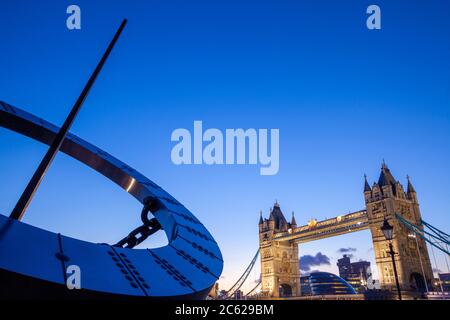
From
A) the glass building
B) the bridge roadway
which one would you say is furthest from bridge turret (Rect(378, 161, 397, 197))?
the glass building

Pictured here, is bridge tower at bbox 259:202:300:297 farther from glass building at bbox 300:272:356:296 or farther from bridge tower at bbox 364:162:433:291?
bridge tower at bbox 364:162:433:291

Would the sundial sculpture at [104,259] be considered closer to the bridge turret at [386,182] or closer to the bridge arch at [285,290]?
the bridge turret at [386,182]

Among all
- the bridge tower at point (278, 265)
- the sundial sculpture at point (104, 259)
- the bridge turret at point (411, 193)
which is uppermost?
the bridge turret at point (411, 193)

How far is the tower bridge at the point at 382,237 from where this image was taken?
4362cm

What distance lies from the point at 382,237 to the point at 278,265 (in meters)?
25.1

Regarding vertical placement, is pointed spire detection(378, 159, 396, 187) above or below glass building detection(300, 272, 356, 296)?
above

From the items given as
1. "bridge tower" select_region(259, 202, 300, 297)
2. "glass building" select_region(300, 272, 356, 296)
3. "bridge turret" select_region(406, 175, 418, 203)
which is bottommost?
"glass building" select_region(300, 272, 356, 296)

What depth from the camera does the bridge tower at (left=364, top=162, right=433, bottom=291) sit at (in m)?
42.8

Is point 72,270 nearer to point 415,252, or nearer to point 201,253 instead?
point 201,253

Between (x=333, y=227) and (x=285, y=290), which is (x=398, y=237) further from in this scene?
(x=285, y=290)

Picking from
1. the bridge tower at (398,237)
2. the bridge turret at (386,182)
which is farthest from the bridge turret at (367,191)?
the bridge turret at (386,182)

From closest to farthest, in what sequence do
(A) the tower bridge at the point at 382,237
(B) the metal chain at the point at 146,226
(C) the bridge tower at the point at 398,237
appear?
1. (B) the metal chain at the point at 146,226
2. (C) the bridge tower at the point at 398,237
3. (A) the tower bridge at the point at 382,237

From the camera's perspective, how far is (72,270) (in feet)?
7.18

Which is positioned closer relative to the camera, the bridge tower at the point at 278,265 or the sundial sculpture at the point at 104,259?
the sundial sculpture at the point at 104,259
